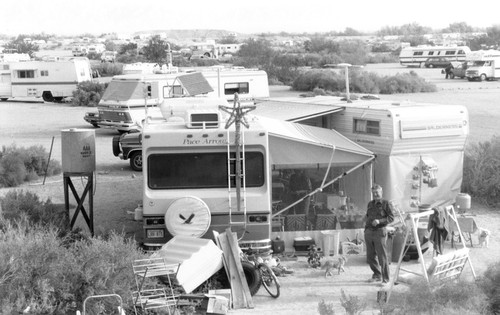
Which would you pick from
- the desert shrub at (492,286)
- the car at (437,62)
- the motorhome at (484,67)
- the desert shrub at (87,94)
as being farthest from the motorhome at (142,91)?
the car at (437,62)

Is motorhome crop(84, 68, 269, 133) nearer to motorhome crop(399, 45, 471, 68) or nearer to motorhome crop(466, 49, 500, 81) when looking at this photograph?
motorhome crop(466, 49, 500, 81)

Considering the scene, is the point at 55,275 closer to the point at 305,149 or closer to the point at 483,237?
the point at 305,149

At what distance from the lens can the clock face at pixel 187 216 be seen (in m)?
11.4

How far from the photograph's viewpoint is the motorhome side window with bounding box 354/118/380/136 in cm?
1449

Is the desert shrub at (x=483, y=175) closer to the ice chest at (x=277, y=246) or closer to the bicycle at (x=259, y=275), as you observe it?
the ice chest at (x=277, y=246)

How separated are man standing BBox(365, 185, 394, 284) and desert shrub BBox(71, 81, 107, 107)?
28083 mm

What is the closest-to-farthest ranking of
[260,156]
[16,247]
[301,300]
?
[16,247] < [301,300] < [260,156]

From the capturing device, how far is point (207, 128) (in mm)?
11859

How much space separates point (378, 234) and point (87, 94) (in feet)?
95.1

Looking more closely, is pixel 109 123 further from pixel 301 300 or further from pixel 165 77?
pixel 301 300

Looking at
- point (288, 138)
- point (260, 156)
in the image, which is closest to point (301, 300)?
point (260, 156)

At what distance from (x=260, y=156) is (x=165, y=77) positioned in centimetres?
1418

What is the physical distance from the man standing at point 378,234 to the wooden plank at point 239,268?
1.83 metres

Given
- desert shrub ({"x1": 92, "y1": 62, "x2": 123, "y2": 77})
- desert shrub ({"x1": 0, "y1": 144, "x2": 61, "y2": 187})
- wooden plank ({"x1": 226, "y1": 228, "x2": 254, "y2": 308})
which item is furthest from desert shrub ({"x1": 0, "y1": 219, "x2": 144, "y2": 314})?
desert shrub ({"x1": 92, "y1": 62, "x2": 123, "y2": 77})
